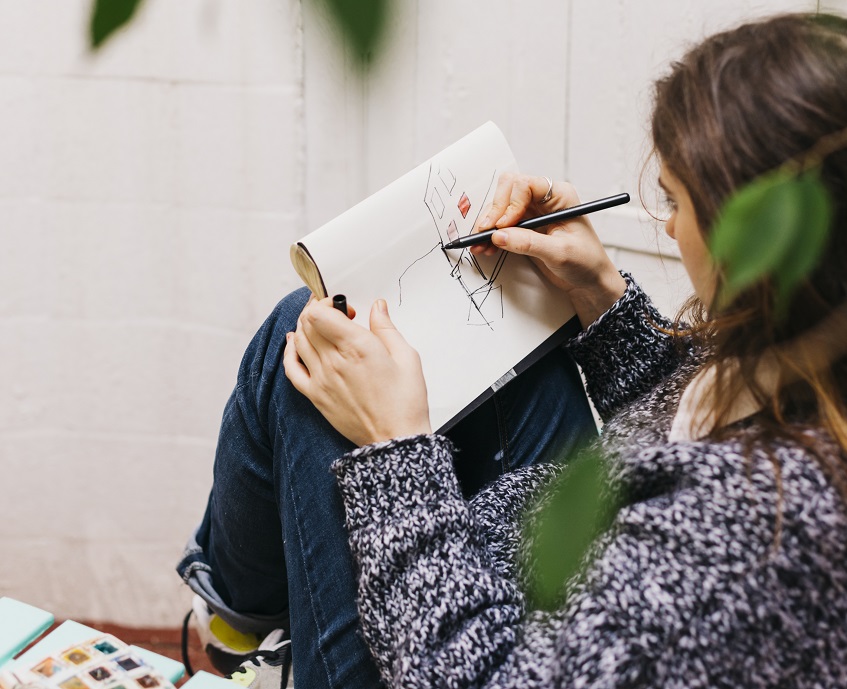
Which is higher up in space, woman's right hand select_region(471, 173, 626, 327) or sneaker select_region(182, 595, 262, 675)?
woman's right hand select_region(471, 173, 626, 327)

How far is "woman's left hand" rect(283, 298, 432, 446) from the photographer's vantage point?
661 millimetres

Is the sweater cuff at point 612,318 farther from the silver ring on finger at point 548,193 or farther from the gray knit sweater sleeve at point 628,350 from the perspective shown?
the silver ring on finger at point 548,193

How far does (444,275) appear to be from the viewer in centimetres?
77

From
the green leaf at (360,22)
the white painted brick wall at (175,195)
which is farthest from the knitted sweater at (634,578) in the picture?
the white painted brick wall at (175,195)

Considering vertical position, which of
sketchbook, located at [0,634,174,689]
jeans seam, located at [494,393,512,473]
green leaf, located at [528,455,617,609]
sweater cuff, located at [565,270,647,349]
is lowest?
sketchbook, located at [0,634,174,689]

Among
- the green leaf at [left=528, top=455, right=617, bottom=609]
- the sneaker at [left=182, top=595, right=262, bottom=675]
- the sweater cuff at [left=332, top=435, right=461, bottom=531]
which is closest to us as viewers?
the green leaf at [left=528, top=455, right=617, bottom=609]

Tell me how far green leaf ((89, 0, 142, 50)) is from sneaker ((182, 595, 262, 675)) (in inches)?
33.8

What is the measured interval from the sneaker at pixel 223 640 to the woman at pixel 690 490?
382 mm

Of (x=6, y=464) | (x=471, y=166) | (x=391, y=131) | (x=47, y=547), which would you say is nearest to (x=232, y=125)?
(x=391, y=131)

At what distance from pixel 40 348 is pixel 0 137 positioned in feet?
1.07

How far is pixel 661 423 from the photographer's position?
2.25 ft

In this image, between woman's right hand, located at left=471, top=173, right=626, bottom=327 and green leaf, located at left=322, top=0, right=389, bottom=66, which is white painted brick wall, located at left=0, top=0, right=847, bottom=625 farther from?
green leaf, located at left=322, top=0, right=389, bottom=66

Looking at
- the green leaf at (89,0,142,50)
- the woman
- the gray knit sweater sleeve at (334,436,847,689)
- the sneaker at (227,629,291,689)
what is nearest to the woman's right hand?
the woman

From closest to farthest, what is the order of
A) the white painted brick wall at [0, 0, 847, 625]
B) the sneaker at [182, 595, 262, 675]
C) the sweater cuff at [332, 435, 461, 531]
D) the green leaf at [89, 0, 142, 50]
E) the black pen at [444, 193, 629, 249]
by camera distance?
the green leaf at [89, 0, 142, 50] → the sweater cuff at [332, 435, 461, 531] → the black pen at [444, 193, 629, 249] → the sneaker at [182, 595, 262, 675] → the white painted brick wall at [0, 0, 847, 625]
